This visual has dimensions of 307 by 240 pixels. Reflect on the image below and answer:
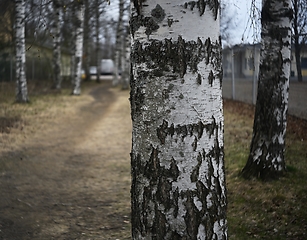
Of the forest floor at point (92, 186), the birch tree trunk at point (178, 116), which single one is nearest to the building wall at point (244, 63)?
the forest floor at point (92, 186)

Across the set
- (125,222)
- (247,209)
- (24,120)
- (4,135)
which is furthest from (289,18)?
(24,120)

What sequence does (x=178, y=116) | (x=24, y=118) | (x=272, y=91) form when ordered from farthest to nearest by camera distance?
(x=24, y=118) < (x=272, y=91) < (x=178, y=116)

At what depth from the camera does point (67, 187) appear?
7578 mm

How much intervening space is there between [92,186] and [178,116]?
17.8ft

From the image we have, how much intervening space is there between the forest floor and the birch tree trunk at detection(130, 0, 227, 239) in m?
2.68

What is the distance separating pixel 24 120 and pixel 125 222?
360 inches

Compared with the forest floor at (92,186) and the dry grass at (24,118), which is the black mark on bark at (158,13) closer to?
the forest floor at (92,186)

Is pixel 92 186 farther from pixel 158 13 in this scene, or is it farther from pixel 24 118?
pixel 24 118

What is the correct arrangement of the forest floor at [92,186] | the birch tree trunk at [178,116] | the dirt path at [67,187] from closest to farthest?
the birch tree trunk at [178,116] < the forest floor at [92,186] < the dirt path at [67,187]

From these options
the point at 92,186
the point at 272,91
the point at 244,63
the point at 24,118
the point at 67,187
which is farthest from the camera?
the point at 244,63

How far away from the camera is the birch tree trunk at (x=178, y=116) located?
2.61m

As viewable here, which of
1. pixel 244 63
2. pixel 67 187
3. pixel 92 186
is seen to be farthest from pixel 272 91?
pixel 244 63

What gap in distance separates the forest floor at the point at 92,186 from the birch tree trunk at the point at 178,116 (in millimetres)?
2676

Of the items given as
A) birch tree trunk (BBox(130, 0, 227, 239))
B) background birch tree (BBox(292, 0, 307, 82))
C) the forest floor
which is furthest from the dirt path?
background birch tree (BBox(292, 0, 307, 82))
